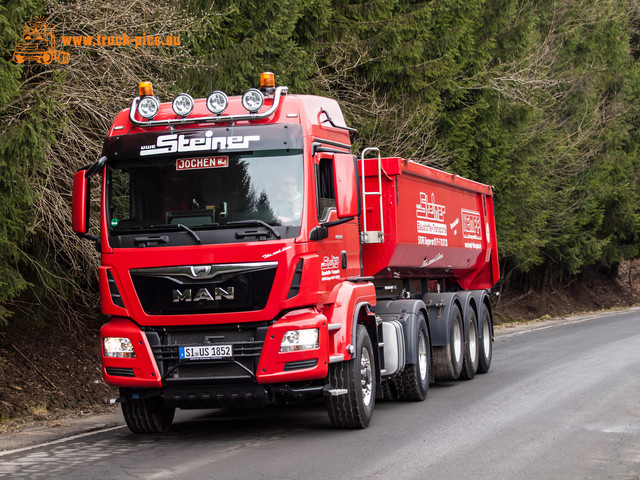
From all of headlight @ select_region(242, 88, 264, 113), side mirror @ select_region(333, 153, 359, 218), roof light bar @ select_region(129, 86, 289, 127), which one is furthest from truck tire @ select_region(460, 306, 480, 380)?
headlight @ select_region(242, 88, 264, 113)

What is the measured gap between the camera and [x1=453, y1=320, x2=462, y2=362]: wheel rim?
1398 centimetres

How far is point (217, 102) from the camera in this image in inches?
360

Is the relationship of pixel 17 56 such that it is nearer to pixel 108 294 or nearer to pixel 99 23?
pixel 99 23

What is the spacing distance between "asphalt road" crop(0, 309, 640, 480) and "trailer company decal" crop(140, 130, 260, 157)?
2903 mm

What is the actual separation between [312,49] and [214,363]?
422 inches

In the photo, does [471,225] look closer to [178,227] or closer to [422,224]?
[422,224]

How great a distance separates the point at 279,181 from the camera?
29.0ft

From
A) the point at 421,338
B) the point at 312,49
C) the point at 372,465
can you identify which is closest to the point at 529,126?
the point at 312,49

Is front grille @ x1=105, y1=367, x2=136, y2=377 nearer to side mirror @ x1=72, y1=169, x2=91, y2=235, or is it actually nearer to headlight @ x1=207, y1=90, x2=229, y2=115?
side mirror @ x1=72, y1=169, x2=91, y2=235

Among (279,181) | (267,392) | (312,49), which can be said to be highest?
(312,49)

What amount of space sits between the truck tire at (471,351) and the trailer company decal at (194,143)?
22.5 ft

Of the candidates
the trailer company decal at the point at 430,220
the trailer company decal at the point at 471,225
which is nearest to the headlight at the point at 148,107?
Result: the trailer company decal at the point at 430,220

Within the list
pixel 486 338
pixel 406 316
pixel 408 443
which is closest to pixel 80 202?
pixel 408 443

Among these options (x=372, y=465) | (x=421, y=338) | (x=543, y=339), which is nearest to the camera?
(x=372, y=465)
